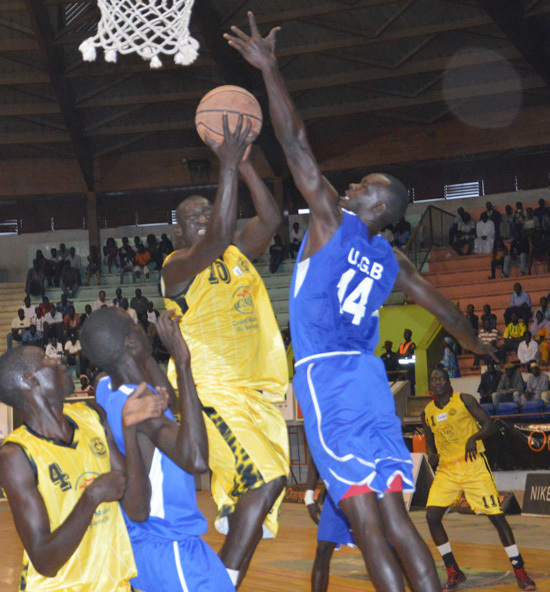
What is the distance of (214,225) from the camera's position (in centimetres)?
367

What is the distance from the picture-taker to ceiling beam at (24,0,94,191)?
18.2 m

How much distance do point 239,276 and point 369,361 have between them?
0.89 m

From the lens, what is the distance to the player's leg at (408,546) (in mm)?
3217

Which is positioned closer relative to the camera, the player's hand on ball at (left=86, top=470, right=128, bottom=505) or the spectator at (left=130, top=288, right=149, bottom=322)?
the player's hand on ball at (left=86, top=470, right=128, bottom=505)

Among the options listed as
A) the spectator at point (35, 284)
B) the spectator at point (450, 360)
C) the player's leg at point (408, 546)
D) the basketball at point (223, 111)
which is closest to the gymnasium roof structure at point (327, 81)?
the spectator at point (35, 284)

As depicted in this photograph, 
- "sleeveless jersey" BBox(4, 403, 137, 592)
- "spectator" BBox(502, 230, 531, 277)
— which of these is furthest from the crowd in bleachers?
"sleeveless jersey" BBox(4, 403, 137, 592)

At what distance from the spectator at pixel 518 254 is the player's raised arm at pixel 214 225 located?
15906 millimetres

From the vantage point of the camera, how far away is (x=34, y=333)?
19328 millimetres

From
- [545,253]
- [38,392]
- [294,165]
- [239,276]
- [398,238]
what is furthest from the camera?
[398,238]

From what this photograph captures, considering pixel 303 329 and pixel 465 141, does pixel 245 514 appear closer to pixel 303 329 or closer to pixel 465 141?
pixel 303 329

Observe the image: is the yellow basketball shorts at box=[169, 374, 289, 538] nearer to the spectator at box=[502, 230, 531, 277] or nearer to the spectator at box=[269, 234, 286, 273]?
the spectator at box=[502, 230, 531, 277]

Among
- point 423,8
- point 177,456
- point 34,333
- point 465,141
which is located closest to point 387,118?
point 465,141

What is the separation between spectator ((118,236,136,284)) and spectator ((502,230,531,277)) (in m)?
9.74

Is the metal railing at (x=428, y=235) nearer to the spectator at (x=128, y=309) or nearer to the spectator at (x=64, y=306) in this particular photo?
the spectator at (x=128, y=309)
